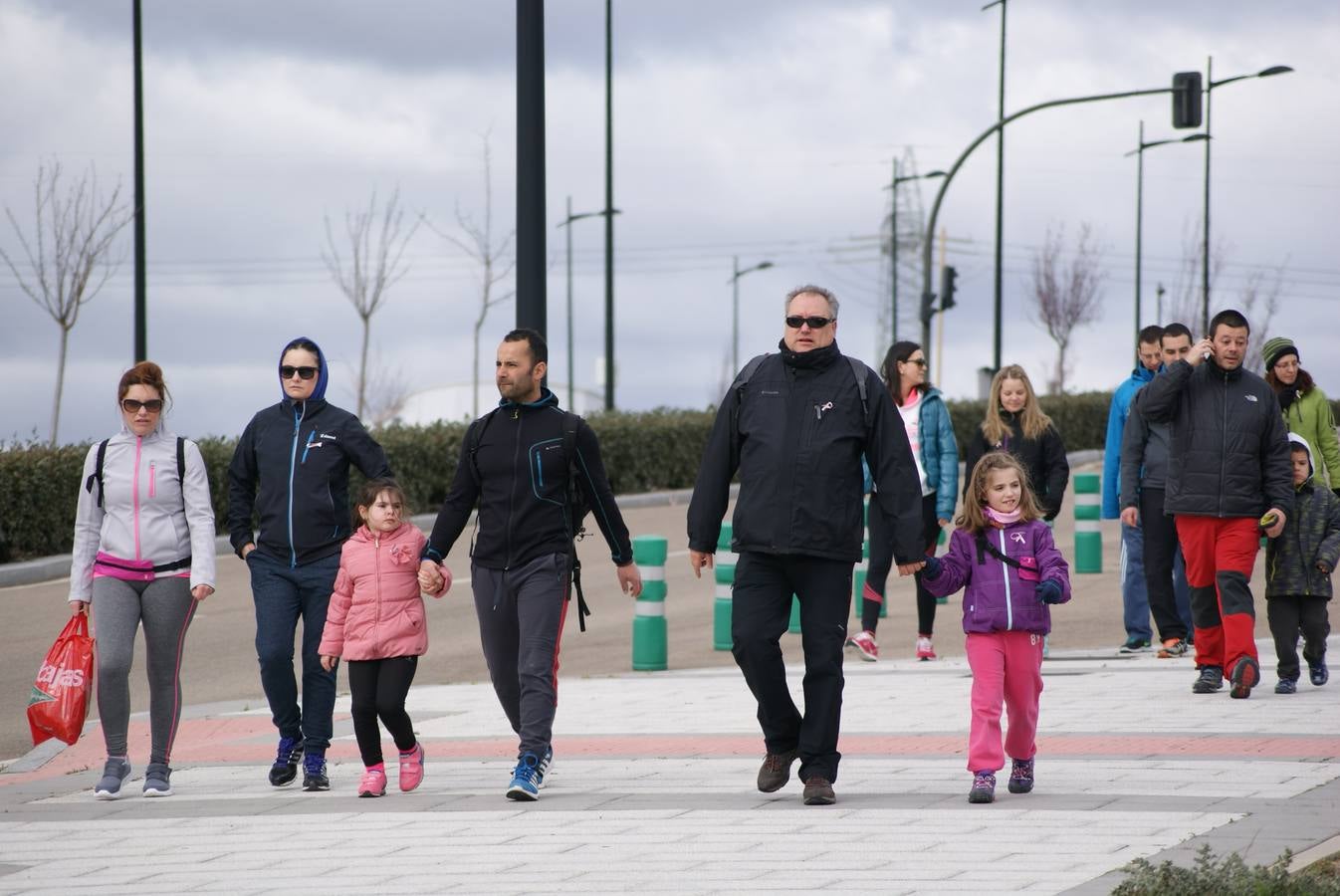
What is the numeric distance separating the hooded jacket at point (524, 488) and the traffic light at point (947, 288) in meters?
24.2

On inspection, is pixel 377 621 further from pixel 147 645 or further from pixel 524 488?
pixel 147 645

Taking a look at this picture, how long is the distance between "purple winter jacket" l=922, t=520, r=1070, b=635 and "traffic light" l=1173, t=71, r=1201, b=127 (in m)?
21.5

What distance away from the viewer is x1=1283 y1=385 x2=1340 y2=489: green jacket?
1080 centimetres

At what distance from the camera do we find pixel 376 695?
7.71 metres

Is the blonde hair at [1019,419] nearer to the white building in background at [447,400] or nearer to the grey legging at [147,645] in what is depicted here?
the grey legging at [147,645]

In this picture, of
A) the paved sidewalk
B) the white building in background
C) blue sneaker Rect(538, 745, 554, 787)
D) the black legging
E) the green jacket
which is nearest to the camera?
the paved sidewalk

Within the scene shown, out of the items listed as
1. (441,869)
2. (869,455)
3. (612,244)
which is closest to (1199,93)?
(612,244)

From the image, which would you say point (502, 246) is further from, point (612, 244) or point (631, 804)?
point (631, 804)

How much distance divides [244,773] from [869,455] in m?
3.34

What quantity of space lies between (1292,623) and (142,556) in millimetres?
6033

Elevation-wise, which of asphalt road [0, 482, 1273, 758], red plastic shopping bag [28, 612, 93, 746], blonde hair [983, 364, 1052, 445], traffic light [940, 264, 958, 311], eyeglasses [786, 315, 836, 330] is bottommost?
asphalt road [0, 482, 1273, 758]

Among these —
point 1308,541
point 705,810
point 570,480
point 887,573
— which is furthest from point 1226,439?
point 705,810

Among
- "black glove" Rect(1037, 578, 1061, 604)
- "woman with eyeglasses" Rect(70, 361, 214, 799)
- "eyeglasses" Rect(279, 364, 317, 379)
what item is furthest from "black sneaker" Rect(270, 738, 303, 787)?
"black glove" Rect(1037, 578, 1061, 604)

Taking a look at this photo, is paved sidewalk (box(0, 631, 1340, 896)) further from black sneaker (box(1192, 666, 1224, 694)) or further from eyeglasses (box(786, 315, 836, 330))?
eyeglasses (box(786, 315, 836, 330))
